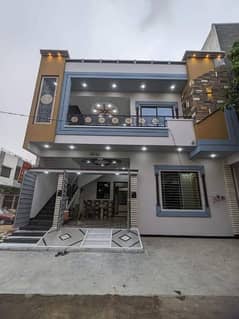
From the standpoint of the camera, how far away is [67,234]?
5.05 m

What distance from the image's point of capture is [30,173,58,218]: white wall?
21.4 feet

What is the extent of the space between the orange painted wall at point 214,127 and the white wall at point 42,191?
7.32 m

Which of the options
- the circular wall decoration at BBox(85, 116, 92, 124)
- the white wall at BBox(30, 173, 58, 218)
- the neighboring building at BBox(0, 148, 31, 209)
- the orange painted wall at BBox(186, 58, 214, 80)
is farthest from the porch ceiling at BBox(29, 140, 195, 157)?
the neighboring building at BBox(0, 148, 31, 209)

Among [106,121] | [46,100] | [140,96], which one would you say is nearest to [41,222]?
[106,121]

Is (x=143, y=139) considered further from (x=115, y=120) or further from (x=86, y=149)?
(x=86, y=149)

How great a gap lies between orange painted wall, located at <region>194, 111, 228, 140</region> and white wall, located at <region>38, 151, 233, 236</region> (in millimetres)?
1314

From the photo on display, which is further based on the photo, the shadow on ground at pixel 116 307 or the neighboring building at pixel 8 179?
the neighboring building at pixel 8 179

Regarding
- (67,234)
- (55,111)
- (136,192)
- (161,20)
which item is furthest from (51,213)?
(161,20)

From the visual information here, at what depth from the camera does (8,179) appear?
15352 mm

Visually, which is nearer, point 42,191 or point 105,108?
point 42,191

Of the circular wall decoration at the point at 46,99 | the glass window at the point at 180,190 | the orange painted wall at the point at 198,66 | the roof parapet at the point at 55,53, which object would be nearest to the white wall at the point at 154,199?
the glass window at the point at 180,190

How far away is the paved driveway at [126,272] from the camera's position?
2.51 metres

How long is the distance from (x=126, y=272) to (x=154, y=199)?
3504mm

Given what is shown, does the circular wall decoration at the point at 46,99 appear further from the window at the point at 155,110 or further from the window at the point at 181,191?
the window at the point at 181,191
